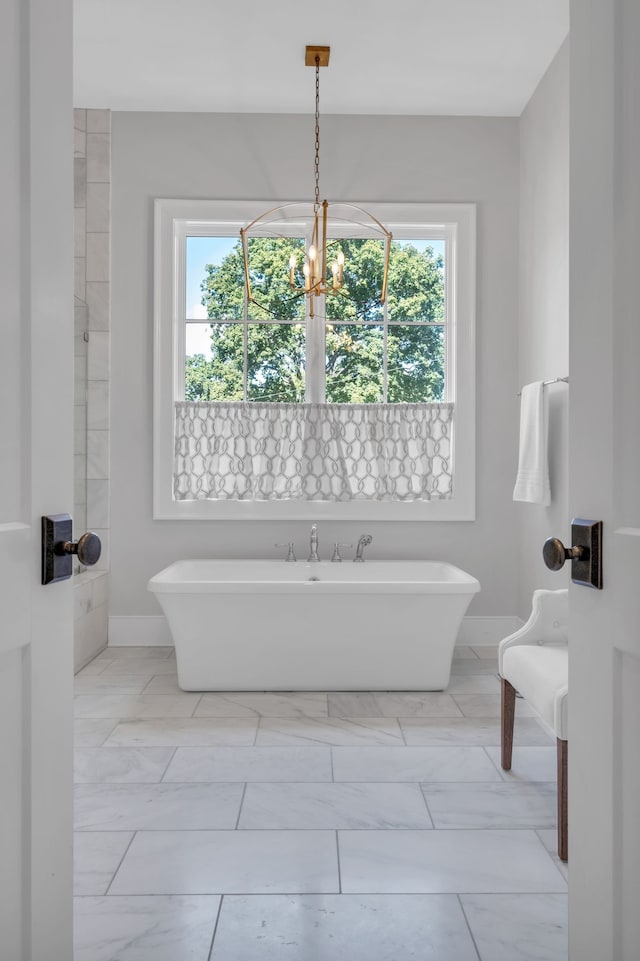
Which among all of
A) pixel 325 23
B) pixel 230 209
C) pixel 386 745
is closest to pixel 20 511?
pixel 386 745

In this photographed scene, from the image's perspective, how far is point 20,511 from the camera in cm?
97

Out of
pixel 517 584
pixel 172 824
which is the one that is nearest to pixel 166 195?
pixel 517 584

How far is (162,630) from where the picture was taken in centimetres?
419

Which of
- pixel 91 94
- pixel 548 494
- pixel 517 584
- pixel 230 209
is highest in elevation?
pixel 91 94

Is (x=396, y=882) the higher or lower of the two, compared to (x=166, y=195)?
A: lower

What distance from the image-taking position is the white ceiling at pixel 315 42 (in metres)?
3.24

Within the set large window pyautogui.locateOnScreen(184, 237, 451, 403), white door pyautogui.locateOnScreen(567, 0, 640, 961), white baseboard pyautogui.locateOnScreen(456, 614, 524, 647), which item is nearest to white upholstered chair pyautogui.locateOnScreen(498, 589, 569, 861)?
white door pyautogui.locateOnScreen(567, 0, 640, 961)

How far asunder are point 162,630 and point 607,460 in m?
3.57

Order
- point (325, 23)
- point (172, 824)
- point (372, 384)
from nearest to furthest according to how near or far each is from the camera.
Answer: point (172, 824), point (325, 23), point (372, 384)

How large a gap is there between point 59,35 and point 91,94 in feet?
11.0

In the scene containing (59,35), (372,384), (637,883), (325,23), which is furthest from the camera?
(372,384)

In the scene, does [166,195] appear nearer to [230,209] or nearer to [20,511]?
[230,209]

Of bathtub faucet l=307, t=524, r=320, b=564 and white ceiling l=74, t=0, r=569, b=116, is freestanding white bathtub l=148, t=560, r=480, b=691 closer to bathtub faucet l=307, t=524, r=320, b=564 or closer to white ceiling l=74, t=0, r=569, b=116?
bathtub faucet l=307, t=524, r=320, b=564

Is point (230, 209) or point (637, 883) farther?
point (230, 209)
